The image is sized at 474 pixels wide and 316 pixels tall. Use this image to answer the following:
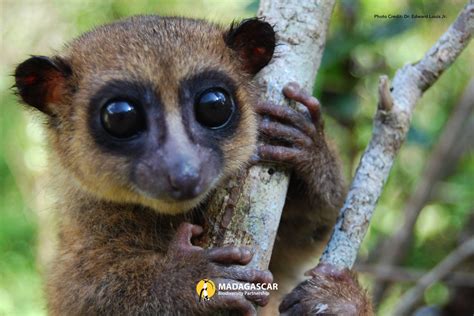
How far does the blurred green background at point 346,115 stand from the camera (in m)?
6.95

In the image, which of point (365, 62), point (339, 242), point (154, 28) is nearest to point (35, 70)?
point (154, 28)

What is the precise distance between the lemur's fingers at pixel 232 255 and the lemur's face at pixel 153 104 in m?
0.33

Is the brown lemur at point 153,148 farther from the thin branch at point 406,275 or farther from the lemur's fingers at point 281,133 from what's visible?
the thin branch at point 406,275

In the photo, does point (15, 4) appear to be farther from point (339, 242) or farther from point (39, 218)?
point (339, 242)

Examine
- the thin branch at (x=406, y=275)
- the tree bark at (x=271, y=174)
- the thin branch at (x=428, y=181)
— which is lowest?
the thin branch at (x=406, y=275)

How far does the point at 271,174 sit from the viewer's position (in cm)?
385

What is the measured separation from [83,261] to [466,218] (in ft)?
16.3

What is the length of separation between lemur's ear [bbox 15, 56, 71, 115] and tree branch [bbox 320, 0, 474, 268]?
6.43 ft

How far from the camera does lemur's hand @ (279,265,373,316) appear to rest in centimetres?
392

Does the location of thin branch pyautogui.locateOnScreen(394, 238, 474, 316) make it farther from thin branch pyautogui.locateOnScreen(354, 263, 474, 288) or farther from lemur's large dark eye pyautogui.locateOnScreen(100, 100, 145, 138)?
lemur's large dark eye pyautogui.locateOnScreen(100, 100, 145, 138)

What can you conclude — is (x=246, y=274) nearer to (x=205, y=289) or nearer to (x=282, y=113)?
(x=205, y=289)

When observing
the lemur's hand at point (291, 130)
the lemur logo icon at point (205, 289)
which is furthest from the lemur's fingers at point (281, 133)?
the lemur logo icon at point (205, 289)

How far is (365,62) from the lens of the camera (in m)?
7.48

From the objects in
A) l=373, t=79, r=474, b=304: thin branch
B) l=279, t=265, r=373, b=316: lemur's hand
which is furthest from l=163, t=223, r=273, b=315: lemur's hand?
l=373, t=79, r=474, b=304: thin branch
